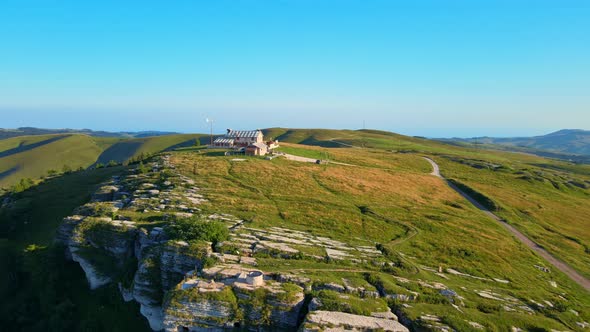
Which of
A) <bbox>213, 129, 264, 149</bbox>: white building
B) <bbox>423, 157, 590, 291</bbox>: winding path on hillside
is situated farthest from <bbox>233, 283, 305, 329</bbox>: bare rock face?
<bbox>213, 129, 264, 149</bbox>: white building

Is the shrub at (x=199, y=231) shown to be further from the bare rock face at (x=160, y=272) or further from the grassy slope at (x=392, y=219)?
the grassy slope at (x=392, y=219)

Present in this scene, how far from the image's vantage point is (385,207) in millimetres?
59438

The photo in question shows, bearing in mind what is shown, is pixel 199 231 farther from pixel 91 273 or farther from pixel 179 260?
pixel 91 273

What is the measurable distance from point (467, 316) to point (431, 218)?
29.8 metres

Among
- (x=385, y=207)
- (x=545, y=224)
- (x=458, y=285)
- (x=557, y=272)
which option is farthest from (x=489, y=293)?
(x=545, y=224)

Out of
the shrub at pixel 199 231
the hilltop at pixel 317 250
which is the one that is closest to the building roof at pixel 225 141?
the hilltop at pixel 317 250

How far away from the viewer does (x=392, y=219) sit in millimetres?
53438

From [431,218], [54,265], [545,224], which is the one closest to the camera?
[54,265]

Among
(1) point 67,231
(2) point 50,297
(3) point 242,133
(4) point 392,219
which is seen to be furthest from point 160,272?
(3) point 242,133

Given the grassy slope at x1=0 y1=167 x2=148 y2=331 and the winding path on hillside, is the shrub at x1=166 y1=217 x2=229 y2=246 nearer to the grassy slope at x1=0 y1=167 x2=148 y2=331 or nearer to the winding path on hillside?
the grassy slope at x1=0 y1=167 x2=148 y2=331

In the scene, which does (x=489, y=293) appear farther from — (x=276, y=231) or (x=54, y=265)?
(x=54, y=265)

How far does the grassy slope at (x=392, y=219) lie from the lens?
117 feet

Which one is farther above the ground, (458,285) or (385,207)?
(385,207)

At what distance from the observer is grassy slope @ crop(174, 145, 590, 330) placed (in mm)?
35781
